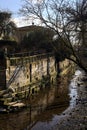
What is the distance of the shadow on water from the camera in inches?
977

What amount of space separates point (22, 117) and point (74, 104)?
7127mm

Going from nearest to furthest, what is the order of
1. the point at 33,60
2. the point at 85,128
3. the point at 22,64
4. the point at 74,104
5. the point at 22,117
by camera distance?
the point at 85,128
the point at 22,117
the point at 74,104
the point at 22,64
the point at 33,60

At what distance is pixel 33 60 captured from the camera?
4244 centimetres

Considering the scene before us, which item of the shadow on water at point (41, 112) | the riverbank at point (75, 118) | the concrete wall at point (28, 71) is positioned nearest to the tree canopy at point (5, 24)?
the concrete wall at point (28, 71)

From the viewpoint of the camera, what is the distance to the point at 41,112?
29.1 metres

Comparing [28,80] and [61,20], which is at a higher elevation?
[61,20]

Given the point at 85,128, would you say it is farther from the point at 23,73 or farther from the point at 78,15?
the point at 23,73

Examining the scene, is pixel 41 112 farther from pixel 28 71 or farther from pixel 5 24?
pixel 5 24

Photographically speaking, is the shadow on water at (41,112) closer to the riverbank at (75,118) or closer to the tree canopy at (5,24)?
the riverbank at (75,118)

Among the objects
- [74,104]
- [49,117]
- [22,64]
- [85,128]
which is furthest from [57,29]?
[22,64]

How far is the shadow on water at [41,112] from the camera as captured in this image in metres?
24.8

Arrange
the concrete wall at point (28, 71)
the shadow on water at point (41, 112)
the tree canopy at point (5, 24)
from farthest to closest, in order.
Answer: the tree canopy at point (5, 24)
the concrete wall at point (28, 71)
the shadow on water at point (41, 112)

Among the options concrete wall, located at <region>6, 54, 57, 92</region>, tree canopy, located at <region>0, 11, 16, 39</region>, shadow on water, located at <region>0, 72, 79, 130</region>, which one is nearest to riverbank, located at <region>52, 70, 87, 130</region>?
shadow on water, located at <region>0, 72, 79, 130</region>

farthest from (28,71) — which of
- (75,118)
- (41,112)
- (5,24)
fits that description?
(5,24)
